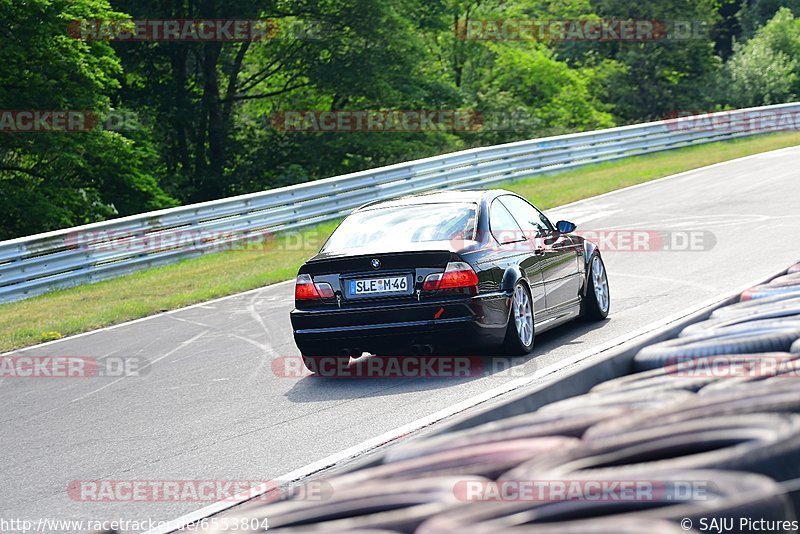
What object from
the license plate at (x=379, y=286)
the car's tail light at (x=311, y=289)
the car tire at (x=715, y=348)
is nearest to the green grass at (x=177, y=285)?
the car's tail light at (x=311, y=289)

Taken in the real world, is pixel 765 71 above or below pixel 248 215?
above

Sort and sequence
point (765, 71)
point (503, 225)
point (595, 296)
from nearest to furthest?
point (503, 225) → point (595, 296) → point (765, 71)

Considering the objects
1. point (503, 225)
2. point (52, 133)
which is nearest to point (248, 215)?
point (52, 133)

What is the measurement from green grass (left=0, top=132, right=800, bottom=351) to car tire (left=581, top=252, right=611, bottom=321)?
6.07 metres

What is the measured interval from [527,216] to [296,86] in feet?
90.3

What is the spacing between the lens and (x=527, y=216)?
1066 centimetres

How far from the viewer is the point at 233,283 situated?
16.5 metres

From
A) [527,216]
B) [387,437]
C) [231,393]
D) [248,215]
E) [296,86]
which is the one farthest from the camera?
[296,86]

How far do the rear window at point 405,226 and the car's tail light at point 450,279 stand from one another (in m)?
0.38

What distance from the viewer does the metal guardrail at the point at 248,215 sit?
17750 millimetres

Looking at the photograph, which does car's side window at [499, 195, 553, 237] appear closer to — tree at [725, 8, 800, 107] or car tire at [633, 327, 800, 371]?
car tire at [633, 327, 800, 371]

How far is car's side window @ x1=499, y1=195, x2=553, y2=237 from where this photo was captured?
10406 millimetres

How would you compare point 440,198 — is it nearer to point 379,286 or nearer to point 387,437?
point 379,286

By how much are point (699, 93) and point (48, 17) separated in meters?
33.2
